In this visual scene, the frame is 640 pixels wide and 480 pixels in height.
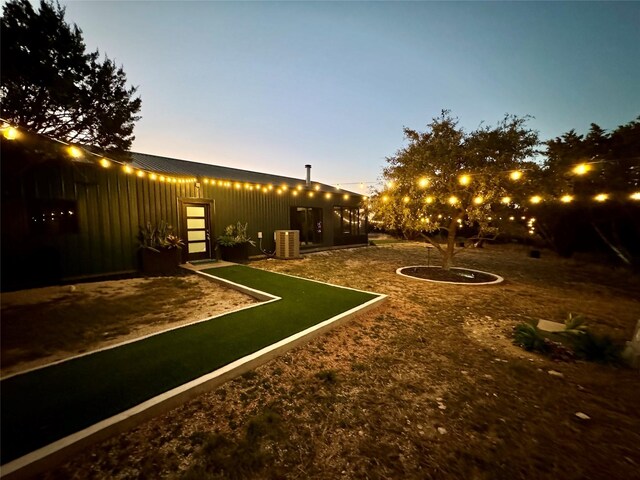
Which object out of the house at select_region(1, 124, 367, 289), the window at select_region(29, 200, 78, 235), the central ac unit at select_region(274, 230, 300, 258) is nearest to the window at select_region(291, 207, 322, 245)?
the central ac unit at select_region(274, 230, 300, 258)

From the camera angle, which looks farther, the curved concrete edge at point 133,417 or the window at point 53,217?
the window at point 53,217

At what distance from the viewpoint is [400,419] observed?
2.22 meters

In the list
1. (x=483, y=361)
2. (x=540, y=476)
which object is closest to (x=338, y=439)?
(x=540, y=476)

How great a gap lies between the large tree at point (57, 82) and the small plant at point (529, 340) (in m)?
11.3

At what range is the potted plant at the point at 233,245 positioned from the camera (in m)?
9.80

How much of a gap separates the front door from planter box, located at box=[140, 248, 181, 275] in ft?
3.21

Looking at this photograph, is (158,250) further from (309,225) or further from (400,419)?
(400,419)

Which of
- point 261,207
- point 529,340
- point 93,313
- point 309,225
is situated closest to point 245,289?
point 93,313

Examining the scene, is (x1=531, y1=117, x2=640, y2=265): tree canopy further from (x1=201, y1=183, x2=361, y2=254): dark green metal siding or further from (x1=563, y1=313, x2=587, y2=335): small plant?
(x1=201, y1=183, x2=361, y2=254): dark green metal siding

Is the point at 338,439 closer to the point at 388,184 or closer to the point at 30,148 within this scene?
the point at 388,184

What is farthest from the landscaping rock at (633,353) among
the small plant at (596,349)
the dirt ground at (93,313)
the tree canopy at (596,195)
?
the dirt ground at (93,313)

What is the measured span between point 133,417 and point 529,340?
484cm

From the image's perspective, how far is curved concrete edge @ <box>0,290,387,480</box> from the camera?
157cm

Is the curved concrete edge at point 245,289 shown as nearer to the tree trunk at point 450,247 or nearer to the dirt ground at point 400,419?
the dirt ground at point 400,419
